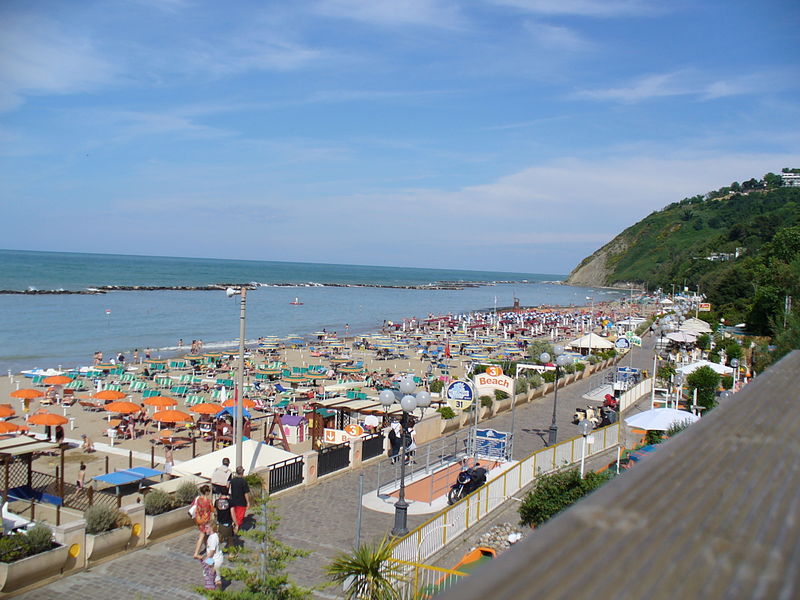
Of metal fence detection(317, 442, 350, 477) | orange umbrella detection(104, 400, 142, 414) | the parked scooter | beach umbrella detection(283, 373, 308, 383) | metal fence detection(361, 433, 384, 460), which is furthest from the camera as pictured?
beach umbrella detection(283, 373, 308, 383)

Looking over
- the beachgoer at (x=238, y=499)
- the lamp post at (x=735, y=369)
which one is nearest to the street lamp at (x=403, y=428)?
the beachgoer at (x=238, y=499)

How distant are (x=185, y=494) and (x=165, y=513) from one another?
2.21 feet

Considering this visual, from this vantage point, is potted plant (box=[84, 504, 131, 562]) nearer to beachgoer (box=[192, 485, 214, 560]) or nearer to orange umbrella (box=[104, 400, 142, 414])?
beachgoer (box=[192, 485, 214, 560])

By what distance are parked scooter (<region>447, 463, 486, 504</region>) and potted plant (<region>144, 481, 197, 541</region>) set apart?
15.2 ft

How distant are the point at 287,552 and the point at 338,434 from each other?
31.8 ft

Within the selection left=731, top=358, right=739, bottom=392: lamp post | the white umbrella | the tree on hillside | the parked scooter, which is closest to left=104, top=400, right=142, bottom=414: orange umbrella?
the parked scooter

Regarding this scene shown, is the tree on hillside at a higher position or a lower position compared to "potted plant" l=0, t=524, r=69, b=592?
higher

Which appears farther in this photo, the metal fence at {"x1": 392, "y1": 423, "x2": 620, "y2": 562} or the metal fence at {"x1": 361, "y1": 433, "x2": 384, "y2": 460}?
the metal fence at {"x1": 361, "y1": 433, "x2": 384, "y2": 460}

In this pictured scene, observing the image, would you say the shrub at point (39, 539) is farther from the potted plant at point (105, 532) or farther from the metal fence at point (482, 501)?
the metal fence at point (482, 501)

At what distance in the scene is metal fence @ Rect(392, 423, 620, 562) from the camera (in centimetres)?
930

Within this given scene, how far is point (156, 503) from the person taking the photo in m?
10.6

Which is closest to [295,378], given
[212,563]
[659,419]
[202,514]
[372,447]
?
[372,447]

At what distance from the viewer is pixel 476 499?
11297 millimetres

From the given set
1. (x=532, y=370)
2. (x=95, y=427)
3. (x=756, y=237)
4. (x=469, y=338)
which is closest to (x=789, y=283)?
(x=532, y=370)
